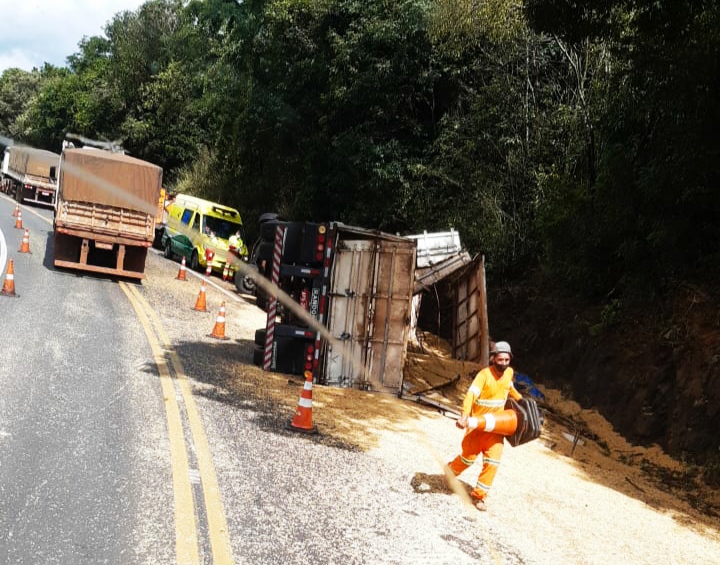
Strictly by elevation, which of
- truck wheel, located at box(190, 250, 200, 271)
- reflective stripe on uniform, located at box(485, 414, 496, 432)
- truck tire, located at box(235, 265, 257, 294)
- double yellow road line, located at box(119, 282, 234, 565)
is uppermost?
truck wheel, located at box(190, 250, 200, 271)

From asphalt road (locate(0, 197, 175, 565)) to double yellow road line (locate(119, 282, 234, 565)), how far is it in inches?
3.8

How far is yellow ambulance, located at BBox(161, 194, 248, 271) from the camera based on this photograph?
2434cm

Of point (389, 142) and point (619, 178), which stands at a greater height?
point (389, 142)

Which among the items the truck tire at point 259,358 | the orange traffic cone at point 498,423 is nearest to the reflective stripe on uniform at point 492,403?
the orange traffic cone at point 498,423

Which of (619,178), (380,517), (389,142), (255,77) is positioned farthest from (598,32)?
(255,77)

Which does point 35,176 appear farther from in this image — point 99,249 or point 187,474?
point 187,474

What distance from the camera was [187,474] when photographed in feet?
20.7

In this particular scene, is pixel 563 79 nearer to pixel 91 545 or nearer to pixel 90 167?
pixel 90 167

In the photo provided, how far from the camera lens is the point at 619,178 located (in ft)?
43.3

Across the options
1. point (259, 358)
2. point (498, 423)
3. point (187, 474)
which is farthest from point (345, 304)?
point (187, 474)

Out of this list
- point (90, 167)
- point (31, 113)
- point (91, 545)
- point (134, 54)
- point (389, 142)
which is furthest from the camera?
point (31, 113)

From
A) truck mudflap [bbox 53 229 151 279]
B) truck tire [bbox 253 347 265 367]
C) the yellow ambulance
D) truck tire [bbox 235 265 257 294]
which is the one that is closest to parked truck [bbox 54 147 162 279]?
truck mudflap [bbox 53 229 151 279]

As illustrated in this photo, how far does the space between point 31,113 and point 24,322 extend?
224ft

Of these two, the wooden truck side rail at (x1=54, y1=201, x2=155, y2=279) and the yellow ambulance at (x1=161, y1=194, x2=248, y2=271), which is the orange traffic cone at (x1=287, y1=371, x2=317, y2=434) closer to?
the wooden truck side rail at (x1=54, y1=201, x2=155, y2=279)
